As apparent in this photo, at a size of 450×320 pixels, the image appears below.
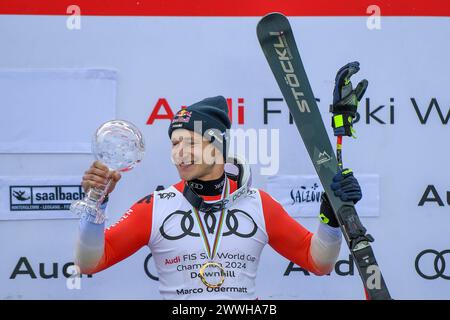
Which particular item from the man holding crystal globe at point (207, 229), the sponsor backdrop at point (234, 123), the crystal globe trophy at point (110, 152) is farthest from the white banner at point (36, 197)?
the crystal globe trophy at point (110, 152)

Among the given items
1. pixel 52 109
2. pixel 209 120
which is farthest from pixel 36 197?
pixel 209 120

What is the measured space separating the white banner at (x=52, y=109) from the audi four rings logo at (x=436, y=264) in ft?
5.32

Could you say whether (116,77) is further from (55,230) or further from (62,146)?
(55,230)

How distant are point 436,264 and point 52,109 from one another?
6.48 feet

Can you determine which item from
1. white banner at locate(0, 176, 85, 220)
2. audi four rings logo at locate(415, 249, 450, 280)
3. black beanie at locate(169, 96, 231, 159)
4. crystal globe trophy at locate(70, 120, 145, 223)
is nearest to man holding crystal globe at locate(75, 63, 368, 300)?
black beanie at locate(169, 96, 231, 159)

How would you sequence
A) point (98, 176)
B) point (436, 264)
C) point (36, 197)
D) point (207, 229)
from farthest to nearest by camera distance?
point (436, 264), point (36, 197), point (207, 229), point (98, 176)

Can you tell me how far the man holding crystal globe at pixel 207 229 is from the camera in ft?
11.1

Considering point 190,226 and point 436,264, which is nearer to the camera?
point 190,226

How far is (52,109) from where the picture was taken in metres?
3.97

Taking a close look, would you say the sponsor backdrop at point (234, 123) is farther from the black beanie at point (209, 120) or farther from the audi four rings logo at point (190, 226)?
the audi four rings logo at point (190, 226)

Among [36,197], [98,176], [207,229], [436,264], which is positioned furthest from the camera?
[436,264]

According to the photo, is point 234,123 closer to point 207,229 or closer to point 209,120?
point 209,120

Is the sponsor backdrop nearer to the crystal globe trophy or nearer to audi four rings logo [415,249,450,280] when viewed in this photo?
audi four rings logo [415,249,450,280]

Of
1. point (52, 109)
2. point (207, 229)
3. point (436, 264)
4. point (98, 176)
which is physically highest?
point (52, 109)
